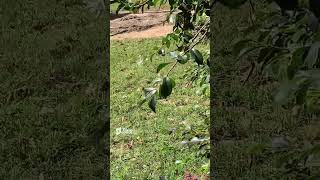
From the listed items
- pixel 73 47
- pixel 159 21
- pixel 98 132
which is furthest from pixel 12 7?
pixel 98 132

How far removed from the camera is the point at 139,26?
10.6 m

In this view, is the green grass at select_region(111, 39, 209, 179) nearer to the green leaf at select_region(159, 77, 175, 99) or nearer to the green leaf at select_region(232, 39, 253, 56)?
the green leaf at select_region(159, 77, 175, 99)

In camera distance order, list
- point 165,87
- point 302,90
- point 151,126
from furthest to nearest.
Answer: point 151,126
point 165,87
point 302,90

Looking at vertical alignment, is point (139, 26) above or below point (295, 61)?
below

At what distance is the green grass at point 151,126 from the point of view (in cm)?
466

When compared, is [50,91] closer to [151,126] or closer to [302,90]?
[151,126]

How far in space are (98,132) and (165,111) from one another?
4275mm

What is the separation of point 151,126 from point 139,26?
16.9ft

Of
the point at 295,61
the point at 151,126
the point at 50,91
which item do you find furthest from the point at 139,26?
the point at 295,61

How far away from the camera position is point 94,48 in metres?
7.81

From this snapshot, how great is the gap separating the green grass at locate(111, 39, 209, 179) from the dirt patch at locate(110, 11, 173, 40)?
1982 millimetres

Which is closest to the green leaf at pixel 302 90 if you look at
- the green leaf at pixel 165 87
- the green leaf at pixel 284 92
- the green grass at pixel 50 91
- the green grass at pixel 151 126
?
the green leaf at pixel 284 92

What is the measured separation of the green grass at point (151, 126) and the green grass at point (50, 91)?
0.27m

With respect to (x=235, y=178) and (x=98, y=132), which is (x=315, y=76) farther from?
(x=235, y=178)
